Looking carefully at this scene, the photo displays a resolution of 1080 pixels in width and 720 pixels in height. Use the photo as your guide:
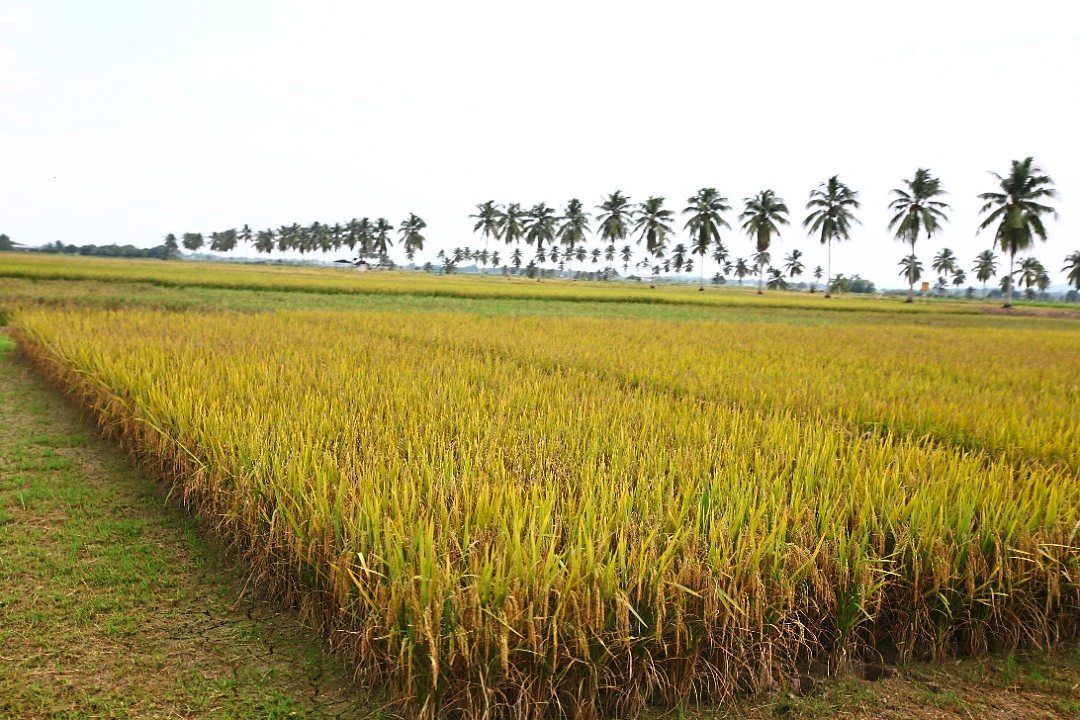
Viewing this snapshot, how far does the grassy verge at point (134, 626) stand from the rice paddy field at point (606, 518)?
16cm

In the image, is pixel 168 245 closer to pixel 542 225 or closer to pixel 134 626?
pixel 542 225

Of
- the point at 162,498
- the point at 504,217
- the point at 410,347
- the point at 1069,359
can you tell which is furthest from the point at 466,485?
the point at 504,217

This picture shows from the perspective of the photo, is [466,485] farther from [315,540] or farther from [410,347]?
[410,347]

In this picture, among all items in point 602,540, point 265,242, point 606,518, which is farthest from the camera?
point 265,242

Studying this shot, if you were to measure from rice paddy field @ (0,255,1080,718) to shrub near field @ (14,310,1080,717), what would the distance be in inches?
0.6

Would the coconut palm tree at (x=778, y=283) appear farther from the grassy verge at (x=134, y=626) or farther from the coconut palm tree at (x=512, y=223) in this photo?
the grassy verge at (x=134, y=626)

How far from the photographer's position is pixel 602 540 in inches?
93.1

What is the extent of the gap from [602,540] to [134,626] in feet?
6.40

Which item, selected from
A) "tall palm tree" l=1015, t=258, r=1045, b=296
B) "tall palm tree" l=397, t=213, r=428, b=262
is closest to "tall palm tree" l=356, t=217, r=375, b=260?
"tall palm tree" l=397, t=213, r=428, b=262

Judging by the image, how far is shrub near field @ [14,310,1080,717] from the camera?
7.06 feet

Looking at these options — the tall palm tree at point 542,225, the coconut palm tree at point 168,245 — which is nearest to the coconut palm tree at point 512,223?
the tall palm tree at point 542,225

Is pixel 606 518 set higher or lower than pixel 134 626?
higher

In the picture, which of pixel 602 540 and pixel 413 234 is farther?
pixel 413 234

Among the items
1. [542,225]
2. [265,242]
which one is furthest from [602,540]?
[265,242]
